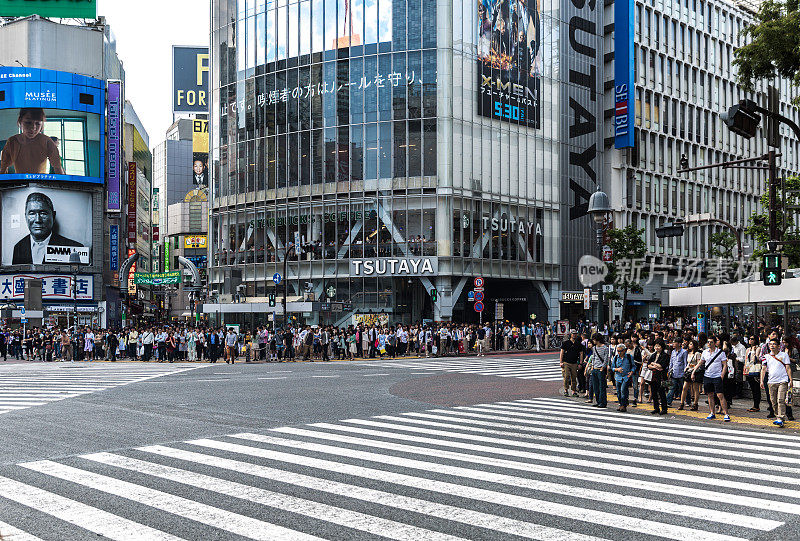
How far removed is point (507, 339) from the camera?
4588 centimetres

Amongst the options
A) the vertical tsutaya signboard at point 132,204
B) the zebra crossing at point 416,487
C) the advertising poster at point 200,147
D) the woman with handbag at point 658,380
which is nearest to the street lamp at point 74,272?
the vertical tsutaya signboard at point 132,204

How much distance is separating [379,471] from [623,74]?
65057 mm

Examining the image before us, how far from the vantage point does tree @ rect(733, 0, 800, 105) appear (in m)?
20.0

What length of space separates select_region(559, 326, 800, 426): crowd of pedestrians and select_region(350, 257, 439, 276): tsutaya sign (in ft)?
111

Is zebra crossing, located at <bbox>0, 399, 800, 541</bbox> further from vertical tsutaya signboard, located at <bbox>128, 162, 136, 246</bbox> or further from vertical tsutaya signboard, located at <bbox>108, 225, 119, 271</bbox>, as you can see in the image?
vertical tsutaya signboard, located at <bbox>128, 162, 136, 246</bbox>

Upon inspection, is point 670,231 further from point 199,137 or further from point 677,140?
point 199,137

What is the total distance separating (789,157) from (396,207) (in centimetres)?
5453

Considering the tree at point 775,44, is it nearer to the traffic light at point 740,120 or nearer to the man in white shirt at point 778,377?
the traffic light at point 740,120

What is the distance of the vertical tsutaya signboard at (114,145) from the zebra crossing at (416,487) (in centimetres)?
6733

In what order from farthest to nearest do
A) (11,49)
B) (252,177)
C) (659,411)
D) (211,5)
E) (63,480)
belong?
(11,49) < (211,5) < (252,177) < (659,411) < (63,480)

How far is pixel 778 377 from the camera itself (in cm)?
1548

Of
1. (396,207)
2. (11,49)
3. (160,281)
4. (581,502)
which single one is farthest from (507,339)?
(11,49)

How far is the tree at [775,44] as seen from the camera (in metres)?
20.0

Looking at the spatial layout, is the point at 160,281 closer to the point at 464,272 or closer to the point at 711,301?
the point at 464,272
